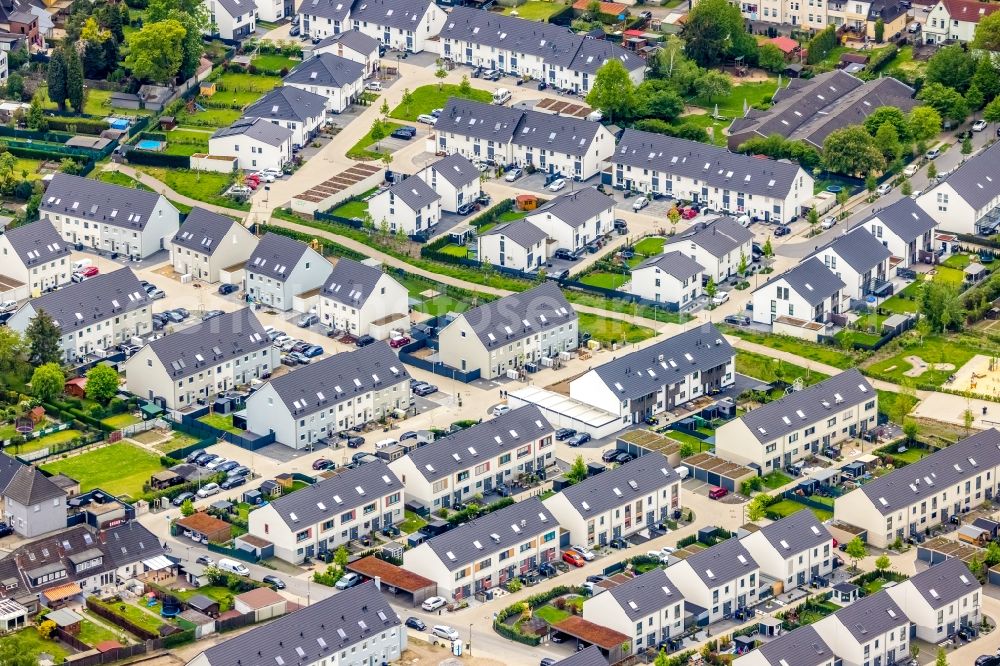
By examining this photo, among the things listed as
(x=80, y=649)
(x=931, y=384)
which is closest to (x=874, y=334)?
(x=931, y=384)

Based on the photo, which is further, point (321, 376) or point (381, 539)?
point (321, 376)

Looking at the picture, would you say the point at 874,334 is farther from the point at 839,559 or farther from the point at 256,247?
the point at 256,247

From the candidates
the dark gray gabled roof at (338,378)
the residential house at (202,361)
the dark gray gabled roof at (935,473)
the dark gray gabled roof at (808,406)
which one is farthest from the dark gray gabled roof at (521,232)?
the dark gray gabled roof at (935,473)

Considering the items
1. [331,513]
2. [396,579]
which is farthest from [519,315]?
[396,579]

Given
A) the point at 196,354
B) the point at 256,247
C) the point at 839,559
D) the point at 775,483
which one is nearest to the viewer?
the point at 839,559

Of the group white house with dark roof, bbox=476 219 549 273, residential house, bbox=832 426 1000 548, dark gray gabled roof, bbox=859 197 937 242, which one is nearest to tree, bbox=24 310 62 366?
white house with dark roof, bbox=476 219 549 273

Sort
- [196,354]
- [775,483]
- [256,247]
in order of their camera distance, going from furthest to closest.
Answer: [256,247] → [196,354] → [775,483]

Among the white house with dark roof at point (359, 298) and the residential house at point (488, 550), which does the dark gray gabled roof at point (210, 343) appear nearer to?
the white house with dark roof at point (359, 298)
